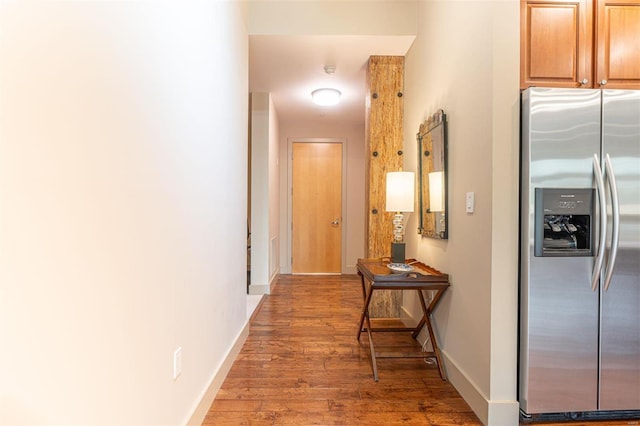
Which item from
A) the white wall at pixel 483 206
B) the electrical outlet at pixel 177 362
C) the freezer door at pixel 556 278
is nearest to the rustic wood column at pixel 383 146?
the white wall at pixel 483 206

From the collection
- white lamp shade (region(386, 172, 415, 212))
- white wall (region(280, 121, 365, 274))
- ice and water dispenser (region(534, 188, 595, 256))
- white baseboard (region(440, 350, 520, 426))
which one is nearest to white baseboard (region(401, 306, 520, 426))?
white baseboard (region(440, 350, 520, 426))

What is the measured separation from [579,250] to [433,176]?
103 centimetres

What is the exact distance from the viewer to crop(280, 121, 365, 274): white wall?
5898mm

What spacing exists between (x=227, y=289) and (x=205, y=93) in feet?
4.20

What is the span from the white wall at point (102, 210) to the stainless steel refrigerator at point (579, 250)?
166 centimetres

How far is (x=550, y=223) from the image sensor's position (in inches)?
67.9

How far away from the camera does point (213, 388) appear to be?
193 centimetres

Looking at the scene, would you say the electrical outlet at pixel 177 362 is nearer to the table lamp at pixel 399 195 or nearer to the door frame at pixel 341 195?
the table lamp at pixel 399 195

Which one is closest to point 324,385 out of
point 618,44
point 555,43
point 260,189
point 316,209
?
point 555,43

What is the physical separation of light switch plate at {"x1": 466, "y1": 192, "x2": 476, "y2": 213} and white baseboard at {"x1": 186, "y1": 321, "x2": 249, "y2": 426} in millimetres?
1773

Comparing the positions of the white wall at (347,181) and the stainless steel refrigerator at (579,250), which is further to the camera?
the white wall at (347,181)

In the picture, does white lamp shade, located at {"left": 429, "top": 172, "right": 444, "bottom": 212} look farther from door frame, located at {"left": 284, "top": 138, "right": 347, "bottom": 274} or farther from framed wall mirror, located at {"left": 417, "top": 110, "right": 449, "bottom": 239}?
door frame, located at {"left": 284, "top": 138, "right": 347, "bottom": 274}

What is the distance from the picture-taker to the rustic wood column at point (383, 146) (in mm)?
3354

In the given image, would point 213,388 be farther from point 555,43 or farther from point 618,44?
point 618,44
